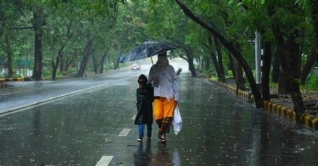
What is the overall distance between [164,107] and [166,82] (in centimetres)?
46

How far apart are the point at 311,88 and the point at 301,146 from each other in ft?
52.5

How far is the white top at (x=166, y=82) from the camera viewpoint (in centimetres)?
1011

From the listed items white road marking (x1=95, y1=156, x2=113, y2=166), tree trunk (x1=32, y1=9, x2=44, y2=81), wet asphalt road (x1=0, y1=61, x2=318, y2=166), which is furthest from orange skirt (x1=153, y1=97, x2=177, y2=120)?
tree trunk (x1=32, y1=9, x2=44, y2=81)

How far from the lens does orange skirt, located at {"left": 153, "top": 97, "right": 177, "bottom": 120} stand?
397 inches

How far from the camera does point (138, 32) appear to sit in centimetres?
6256

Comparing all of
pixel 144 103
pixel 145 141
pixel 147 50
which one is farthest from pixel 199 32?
pixel 145 141

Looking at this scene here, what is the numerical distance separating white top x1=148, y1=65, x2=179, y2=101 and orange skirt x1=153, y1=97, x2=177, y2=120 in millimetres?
100

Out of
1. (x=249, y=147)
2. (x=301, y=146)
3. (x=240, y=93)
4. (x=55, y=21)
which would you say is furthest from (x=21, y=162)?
(x=55, y=21)

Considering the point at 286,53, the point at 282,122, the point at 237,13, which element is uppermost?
the point at 237,13

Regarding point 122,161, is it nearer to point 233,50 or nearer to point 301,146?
point 301,146

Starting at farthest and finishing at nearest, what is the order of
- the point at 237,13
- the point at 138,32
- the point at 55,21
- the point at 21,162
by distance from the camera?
1. the point at 138,32
2. the point at 55,21
3. the point at 237,13
4. the point at 21,162

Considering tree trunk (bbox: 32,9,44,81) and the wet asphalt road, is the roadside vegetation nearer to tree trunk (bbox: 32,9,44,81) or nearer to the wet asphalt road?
tree trunk (bbox: 32,9,44,81)

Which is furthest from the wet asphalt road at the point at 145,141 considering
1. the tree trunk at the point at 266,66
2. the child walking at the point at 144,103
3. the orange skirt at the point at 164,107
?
the tree trunk at the point at 266,66

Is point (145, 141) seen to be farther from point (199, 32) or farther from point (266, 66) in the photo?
point (199, 32)
